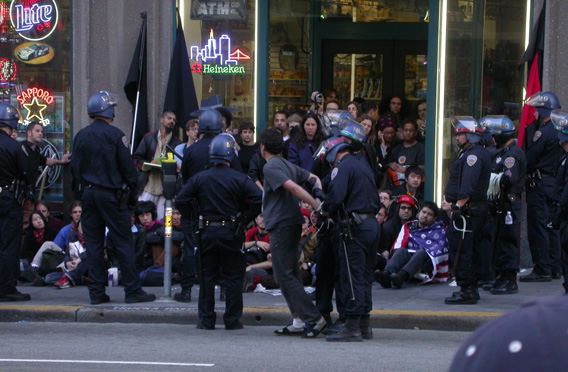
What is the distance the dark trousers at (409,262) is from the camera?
997cm

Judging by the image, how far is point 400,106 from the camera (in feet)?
43.7

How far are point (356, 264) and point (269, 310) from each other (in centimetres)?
162

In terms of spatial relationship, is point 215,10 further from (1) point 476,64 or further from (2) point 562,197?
(2) point 562,197

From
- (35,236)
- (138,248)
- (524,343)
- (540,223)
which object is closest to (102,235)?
(138,248)

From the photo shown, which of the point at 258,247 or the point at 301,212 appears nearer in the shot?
the point at 301,212

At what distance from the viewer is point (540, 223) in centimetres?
1020

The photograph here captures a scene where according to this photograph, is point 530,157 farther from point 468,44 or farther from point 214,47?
point 214,47

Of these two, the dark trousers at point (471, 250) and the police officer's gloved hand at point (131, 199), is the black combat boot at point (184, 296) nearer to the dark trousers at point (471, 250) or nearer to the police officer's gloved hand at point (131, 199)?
the police officer's gloved hand at point (131, 199)

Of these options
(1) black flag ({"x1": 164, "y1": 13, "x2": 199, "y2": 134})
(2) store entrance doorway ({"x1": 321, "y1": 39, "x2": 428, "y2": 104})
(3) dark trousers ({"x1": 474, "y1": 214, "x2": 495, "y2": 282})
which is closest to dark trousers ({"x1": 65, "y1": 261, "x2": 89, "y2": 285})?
Result: (1) black flag ({"x1": 164, "y1": 13, "x2": 199, "y2": 134})

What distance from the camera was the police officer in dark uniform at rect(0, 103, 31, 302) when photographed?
919cm

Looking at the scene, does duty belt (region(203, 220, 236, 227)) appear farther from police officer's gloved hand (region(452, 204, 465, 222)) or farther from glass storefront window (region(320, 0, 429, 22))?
glass storefront window (region(320, 0, 429, 22))

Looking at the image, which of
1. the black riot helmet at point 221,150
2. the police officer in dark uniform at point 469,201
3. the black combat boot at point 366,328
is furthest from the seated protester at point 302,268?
the black combat boot at point 366,328

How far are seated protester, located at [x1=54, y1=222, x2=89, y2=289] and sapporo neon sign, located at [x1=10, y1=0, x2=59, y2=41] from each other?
3554 mm

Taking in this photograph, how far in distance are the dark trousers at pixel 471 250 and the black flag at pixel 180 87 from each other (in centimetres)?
467
